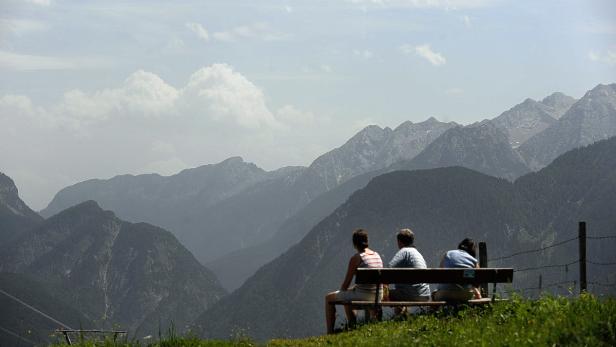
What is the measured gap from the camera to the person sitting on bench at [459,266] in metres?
16.7

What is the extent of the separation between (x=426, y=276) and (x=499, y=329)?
3514 mm

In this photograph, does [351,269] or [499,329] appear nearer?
[499,329]

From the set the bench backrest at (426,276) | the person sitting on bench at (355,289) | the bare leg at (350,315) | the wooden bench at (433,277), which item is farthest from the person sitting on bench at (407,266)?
the bench backrest at (426,276)

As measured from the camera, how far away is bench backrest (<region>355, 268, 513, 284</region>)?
1620cm

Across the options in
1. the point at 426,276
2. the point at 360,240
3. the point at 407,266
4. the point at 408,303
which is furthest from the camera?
the point at 407,266

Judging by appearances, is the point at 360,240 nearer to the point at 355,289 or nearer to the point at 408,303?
the point at 355,289

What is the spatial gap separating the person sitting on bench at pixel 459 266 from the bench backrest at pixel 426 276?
1.35ft

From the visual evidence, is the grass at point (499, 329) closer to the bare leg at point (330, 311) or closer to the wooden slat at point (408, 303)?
the wooden slat at point (408, 303)

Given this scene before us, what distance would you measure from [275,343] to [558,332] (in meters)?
5.29

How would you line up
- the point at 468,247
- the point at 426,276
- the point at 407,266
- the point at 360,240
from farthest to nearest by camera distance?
the point at 468,247 < the point at 407,266 < the point at 360,240 < the point at 426,276

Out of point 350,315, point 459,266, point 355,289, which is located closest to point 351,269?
point 355,289

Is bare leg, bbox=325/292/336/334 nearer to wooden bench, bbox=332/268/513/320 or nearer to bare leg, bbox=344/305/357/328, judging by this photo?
bare leg, bbox=344/305/357/328

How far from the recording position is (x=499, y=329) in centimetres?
1298

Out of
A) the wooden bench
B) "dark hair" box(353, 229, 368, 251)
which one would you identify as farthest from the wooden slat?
"dark hair" box(353, 229, 368, 251)
